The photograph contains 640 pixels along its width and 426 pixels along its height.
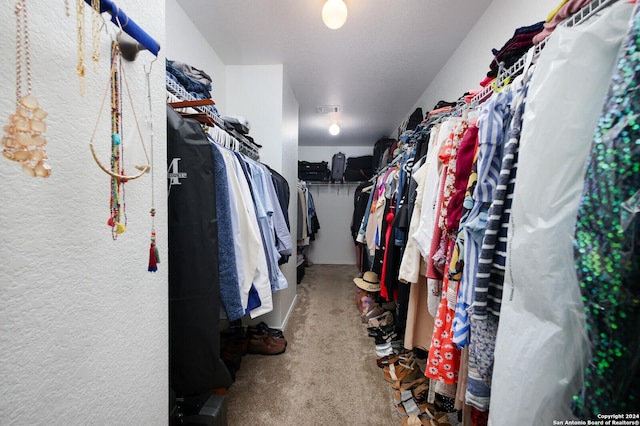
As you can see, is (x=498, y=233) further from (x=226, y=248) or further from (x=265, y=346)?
(x=265, y=346)

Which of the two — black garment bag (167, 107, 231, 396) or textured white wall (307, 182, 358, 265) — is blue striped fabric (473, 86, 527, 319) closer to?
black garment bag (167, 107, 231, 396)

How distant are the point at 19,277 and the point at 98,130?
0.87 feet

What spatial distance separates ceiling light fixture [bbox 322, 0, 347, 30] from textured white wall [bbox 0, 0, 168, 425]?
2.75ft

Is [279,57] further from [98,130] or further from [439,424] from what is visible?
[439,424]

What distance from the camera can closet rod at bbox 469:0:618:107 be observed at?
508mm

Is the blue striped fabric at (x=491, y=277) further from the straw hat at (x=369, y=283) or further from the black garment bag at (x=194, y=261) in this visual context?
the straw hat at (x=369, y=283)

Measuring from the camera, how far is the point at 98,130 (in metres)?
0.44

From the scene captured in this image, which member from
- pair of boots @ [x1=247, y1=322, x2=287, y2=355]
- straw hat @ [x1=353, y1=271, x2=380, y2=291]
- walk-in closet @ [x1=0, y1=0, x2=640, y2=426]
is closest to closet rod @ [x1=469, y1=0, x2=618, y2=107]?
walk-in closet @ [x1=0, y1=0, x2=640, y2=426]

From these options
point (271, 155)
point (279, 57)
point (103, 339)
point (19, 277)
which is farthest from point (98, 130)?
point (279, 57)

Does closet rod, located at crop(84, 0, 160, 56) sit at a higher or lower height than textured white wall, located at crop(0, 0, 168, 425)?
higher

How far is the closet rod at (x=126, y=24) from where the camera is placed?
39 cm

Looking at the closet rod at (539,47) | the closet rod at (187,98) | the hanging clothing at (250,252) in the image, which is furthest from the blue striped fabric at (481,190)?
the closet rod at (187,98)

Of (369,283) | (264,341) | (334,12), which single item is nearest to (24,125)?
(334,12)

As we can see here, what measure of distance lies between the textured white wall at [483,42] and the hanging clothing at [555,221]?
893 millimetres
